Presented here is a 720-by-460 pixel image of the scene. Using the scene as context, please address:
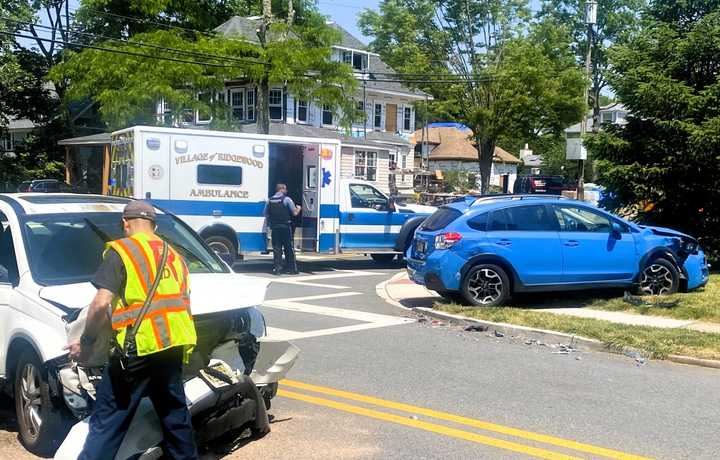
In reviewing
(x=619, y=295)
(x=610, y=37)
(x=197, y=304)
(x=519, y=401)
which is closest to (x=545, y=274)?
(x=619, y=295)

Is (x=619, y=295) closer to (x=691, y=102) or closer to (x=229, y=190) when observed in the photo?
(x=691, y=102)

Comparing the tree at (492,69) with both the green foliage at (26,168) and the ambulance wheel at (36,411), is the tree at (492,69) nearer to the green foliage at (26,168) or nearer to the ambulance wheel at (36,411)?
the green foliage at (26,168)

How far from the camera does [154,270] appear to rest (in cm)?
409

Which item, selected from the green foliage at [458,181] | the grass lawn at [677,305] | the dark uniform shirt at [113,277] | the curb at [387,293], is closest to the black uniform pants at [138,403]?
the dark uniform shirt at [113,277]

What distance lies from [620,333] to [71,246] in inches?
260

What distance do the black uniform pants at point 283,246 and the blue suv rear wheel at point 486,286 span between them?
5.30 metres

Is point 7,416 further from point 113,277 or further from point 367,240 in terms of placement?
point 367,240

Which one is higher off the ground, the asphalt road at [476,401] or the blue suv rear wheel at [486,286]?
the blue suv rear wheel at [486,286]

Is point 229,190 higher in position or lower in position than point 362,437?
higher

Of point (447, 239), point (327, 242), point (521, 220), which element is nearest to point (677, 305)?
point (521, 220)

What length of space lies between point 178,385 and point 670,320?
820 centimetres

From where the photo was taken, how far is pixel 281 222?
15445mm

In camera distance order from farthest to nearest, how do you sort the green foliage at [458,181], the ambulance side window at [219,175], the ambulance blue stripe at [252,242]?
the green foliage at [458,181], the ambulance blue stripe at [252,242], the ambulance side window at [219,175]

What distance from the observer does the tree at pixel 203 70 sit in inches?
976
